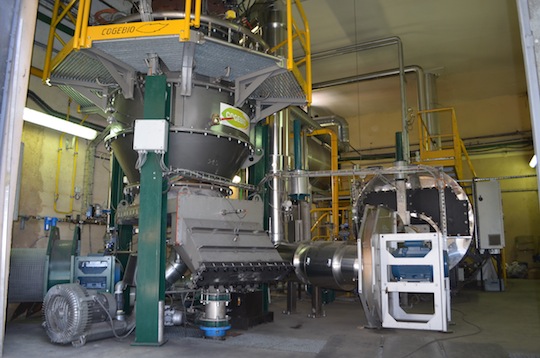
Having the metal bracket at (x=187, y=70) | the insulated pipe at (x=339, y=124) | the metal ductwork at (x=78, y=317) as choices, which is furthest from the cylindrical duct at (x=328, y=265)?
the insulated pipe at (x=339, y=124)

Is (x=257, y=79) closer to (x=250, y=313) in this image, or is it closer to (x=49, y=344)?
(x=250, y=313)

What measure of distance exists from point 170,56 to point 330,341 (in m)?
3.60

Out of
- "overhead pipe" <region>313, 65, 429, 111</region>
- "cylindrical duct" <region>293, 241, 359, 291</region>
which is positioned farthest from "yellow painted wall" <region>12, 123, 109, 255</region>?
"overhead pipe" <region>313, 65, 429, 111</region>

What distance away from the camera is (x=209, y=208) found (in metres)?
5.08

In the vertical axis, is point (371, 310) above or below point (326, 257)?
below

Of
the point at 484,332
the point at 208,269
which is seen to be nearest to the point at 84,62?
the point at 208,269

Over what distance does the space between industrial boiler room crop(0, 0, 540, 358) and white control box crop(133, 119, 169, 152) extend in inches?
0.5

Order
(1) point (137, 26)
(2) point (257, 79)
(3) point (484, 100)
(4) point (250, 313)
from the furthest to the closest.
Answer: (3) point (484, 100)
(4) point (250, 313)
(2) point (257, 79)
(1) point (137, 26)

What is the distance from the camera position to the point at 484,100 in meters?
15.2

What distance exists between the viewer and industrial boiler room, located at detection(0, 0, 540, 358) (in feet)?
14.9

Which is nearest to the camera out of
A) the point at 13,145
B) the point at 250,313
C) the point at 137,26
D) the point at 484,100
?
the point at 13,145

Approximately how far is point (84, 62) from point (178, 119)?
50.3 inches

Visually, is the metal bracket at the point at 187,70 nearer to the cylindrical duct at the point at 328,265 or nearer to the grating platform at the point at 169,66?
the grating platform at the point at 169,66

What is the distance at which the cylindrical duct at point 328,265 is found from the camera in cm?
601
